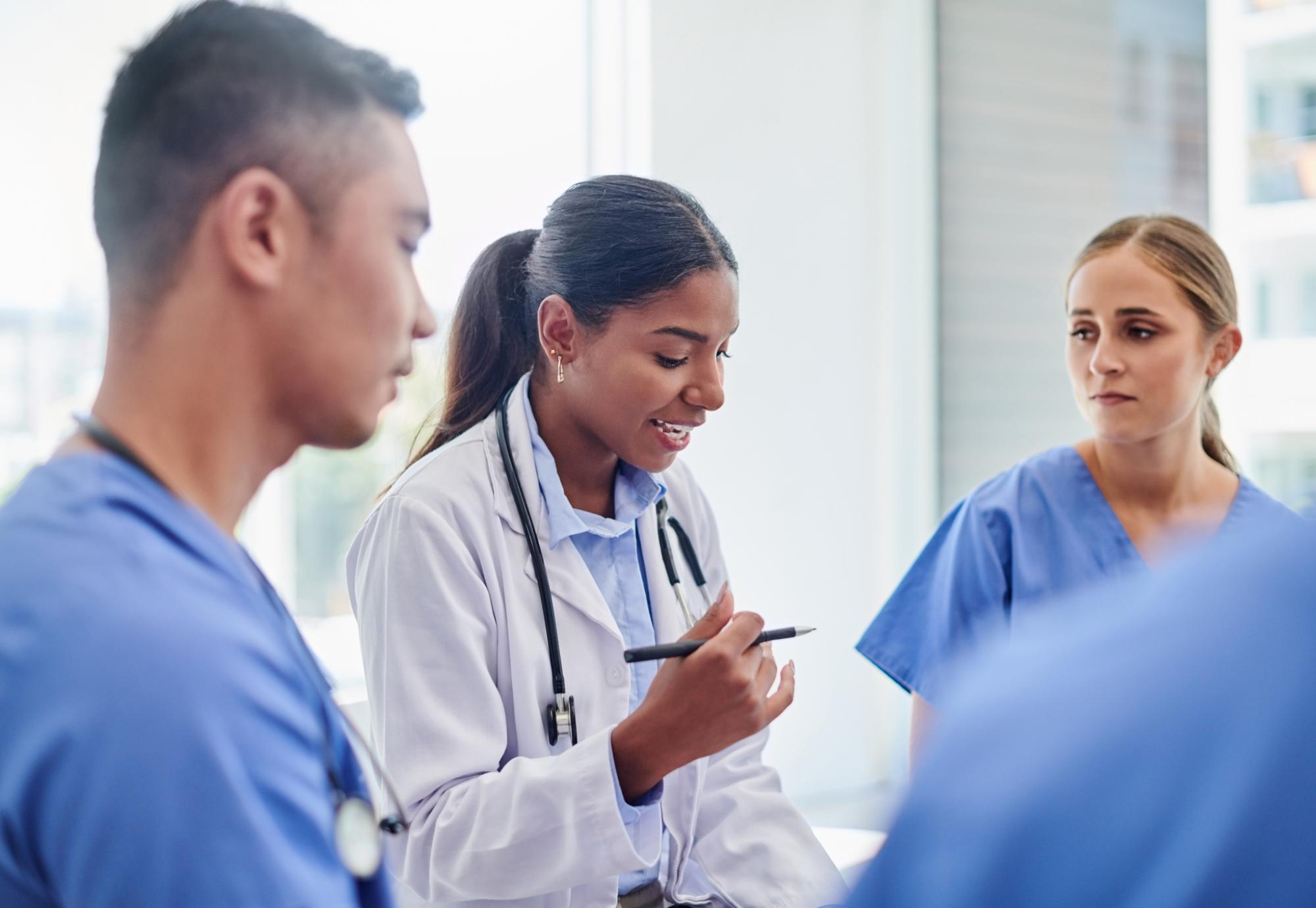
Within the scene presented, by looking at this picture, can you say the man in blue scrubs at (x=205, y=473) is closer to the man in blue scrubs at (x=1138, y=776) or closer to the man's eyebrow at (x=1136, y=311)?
the man in blue scrubs at (x=1138, y=776)

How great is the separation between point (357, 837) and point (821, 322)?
98.4 inches

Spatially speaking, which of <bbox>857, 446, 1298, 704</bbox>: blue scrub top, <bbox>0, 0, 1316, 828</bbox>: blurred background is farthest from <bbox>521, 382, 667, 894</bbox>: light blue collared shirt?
<bbox>0, 0, 1316, 828</bbox>: blurred background

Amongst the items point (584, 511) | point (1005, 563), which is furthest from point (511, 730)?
point (1005, 563)

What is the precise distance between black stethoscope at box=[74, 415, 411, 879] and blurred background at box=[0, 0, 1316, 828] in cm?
138

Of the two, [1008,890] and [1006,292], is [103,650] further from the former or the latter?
[1006,292]

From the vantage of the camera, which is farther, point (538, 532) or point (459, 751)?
point (538, 532)

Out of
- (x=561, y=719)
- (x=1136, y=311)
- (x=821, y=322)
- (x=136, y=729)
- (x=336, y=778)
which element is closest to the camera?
(x=136, y=729)

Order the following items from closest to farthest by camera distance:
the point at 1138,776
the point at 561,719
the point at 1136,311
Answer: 1. the point at 1138,776
2. the point at 561,719
3. the point at 1136,311

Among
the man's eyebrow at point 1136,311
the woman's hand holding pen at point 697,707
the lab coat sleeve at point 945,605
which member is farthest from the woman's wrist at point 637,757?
the man's eyebrow at point 1136,311

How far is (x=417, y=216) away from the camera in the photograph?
0.77 m

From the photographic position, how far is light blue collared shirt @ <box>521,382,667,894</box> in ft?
4.51

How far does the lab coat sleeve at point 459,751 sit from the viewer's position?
1136 millimetres

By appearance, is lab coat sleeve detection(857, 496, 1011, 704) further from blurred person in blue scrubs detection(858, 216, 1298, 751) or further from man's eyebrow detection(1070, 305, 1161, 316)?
man's eyebrow detection(1070, 305, 1161, 316)

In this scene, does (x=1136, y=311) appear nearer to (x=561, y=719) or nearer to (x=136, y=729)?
(x=561, y=719)
